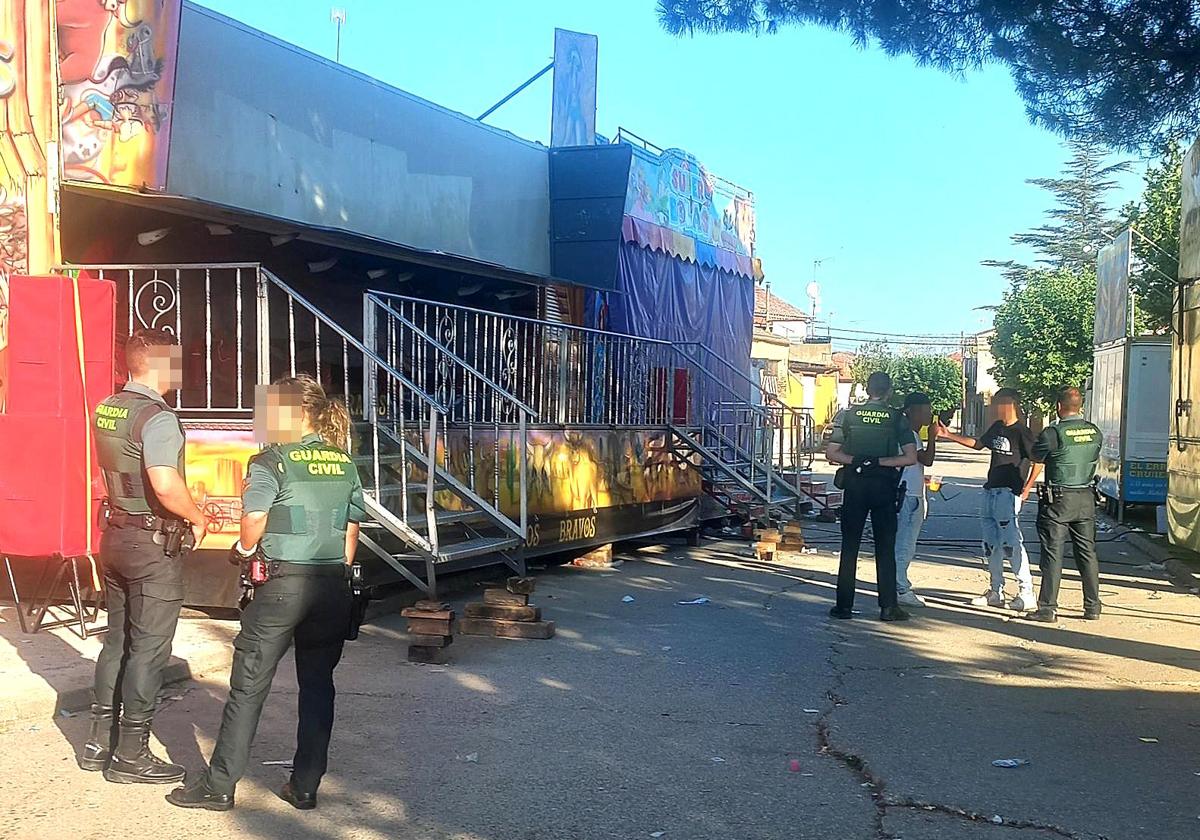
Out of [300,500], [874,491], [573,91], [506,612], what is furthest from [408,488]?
[573,91]

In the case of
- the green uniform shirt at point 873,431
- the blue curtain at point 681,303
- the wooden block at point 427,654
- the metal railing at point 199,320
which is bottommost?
the wooden block at point 427,654

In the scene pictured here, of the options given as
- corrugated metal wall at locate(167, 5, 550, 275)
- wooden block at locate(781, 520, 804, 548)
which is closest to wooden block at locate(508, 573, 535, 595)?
corrugated metal wall at locate(167, 5, 550, 275)

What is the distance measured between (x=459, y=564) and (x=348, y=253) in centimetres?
338

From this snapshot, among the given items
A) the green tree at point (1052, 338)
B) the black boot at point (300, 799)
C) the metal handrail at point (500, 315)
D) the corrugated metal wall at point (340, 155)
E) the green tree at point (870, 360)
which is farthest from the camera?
the green tree at point (870, 360)

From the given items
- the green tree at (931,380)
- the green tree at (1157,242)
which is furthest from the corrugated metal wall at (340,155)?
the green tree at (931,380)

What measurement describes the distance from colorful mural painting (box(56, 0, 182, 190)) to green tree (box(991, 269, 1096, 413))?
35.9m

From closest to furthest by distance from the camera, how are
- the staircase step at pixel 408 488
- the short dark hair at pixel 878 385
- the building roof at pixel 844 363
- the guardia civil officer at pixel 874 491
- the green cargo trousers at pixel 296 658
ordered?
the green cargo trousers at pixel 296 658
the staircase step at pixel 408 488
the guardia civil officer at pixel 874 491
the short dark hair at pixel 878 385
the building roof at pixel 844 363

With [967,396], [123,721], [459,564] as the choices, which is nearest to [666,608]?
[459,564]

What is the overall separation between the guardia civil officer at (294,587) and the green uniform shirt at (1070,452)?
6363 mm

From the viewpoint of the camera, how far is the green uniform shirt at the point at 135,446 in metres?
4.62

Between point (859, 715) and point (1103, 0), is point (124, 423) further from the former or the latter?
point (1103, 0)

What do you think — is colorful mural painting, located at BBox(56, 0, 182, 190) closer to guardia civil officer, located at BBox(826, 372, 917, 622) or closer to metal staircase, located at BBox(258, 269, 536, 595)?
A: metal staircase, located at BBox(258, 269, 536, 595)

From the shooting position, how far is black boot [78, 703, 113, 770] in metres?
4.88

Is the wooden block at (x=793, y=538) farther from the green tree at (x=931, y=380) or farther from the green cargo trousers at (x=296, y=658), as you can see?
the green tree at (x=931, y=380)
